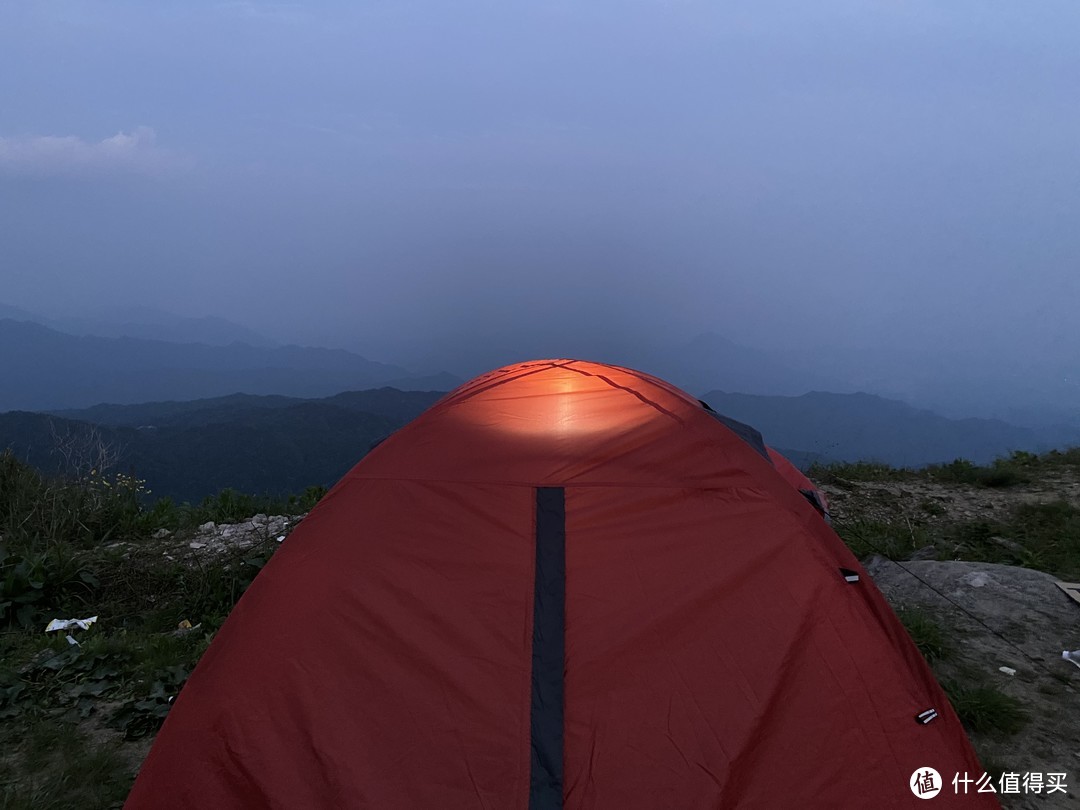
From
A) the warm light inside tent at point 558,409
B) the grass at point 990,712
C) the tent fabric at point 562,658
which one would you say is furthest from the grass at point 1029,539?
the warm light inside tent at point 558,409

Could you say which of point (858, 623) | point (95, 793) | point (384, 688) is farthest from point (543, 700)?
point (95, 793)

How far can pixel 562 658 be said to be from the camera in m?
2.64

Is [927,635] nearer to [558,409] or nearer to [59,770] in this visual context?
[558,409]

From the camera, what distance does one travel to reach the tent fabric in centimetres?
241

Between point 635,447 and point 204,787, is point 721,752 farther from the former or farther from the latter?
point 204,787

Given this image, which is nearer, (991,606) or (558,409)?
(558,409)

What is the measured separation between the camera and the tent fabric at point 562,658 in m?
2.41

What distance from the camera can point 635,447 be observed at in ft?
11.2

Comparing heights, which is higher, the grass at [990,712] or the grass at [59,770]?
the grass at [990,712]

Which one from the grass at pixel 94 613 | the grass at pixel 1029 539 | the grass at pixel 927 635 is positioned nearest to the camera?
the grass at pixel 94 613

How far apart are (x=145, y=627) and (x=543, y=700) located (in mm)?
4760

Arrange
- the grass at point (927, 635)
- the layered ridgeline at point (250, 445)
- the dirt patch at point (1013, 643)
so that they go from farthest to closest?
the layered ridgeline at point (250, 445), the grass at point (927, 635), the dirt patch at point (1013, 643)

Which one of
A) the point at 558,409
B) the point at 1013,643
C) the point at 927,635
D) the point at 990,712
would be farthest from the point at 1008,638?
the point at 558,409

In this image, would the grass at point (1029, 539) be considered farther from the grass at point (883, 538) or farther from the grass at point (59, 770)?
the grass at point (59, 770)
